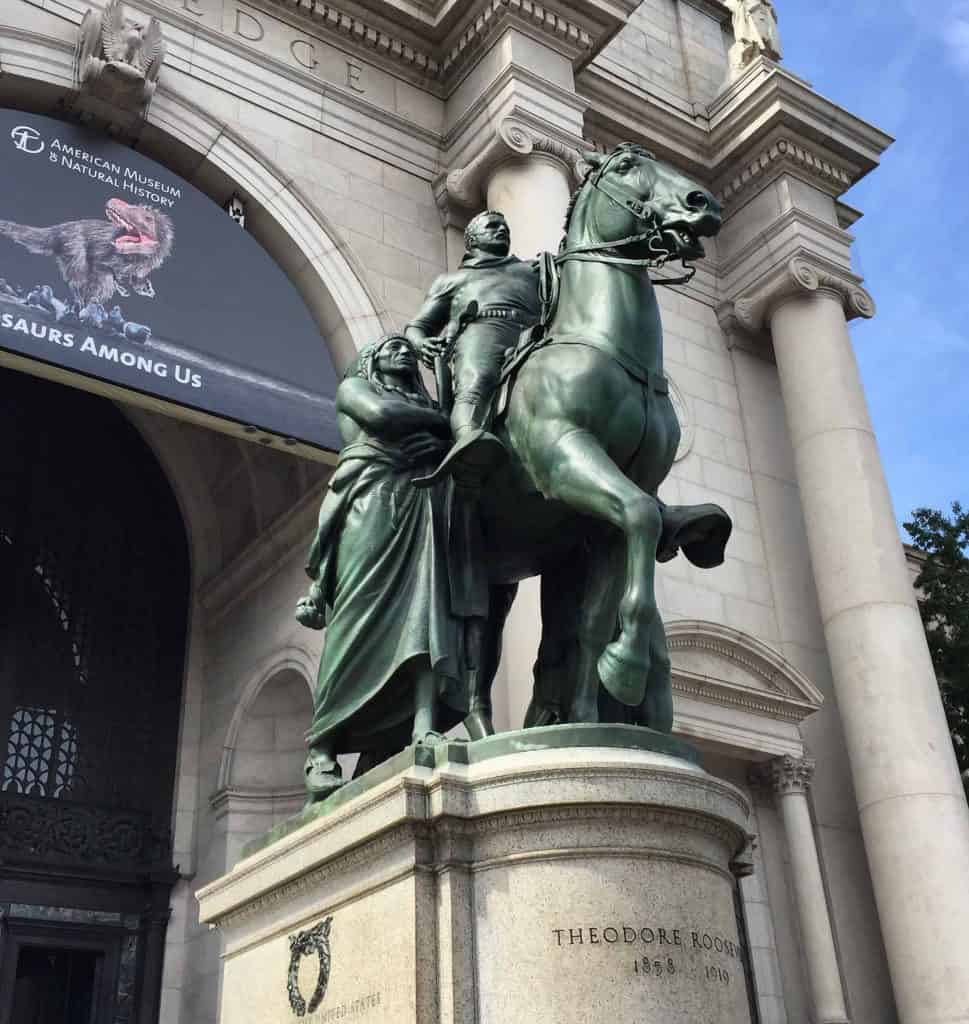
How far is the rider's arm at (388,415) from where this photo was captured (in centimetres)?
514

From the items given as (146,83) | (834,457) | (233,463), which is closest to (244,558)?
(233,463)

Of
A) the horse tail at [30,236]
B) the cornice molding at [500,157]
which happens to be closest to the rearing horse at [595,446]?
the horse tail at [30,236]

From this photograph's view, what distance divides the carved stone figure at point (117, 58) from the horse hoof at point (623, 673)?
9.40 meters

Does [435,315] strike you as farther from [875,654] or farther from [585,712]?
[875,654]

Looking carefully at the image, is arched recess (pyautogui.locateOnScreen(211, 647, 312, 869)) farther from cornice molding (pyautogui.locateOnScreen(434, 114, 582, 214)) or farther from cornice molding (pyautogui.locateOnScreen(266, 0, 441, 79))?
cornice molding (pyautogui.locateOnScreen(266, 0, 441, 79))

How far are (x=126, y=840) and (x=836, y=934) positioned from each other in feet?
24.2

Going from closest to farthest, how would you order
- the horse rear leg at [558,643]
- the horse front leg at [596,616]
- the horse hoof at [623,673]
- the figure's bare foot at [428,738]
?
1. the horse hoof at [623,673]
2. the figure's bare foot at [428,738]
3. the horse front leg at [596,616]
4. the horse rear leg at [558,643]

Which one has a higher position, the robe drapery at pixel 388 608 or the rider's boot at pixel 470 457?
the rider's boot at pixel 470 457

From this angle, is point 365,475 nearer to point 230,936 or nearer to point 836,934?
point 230,936

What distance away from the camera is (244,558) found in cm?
1367

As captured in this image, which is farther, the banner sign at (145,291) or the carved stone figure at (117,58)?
the carved stone figure at (117,58)

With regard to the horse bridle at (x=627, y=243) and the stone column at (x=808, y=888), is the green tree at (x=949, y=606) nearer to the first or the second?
the stone column at (x=808, y=888)

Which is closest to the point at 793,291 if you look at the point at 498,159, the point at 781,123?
the point at 781,123

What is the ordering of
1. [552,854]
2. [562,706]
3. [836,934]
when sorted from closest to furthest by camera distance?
[552,854] → [562,706] → [836,934]
